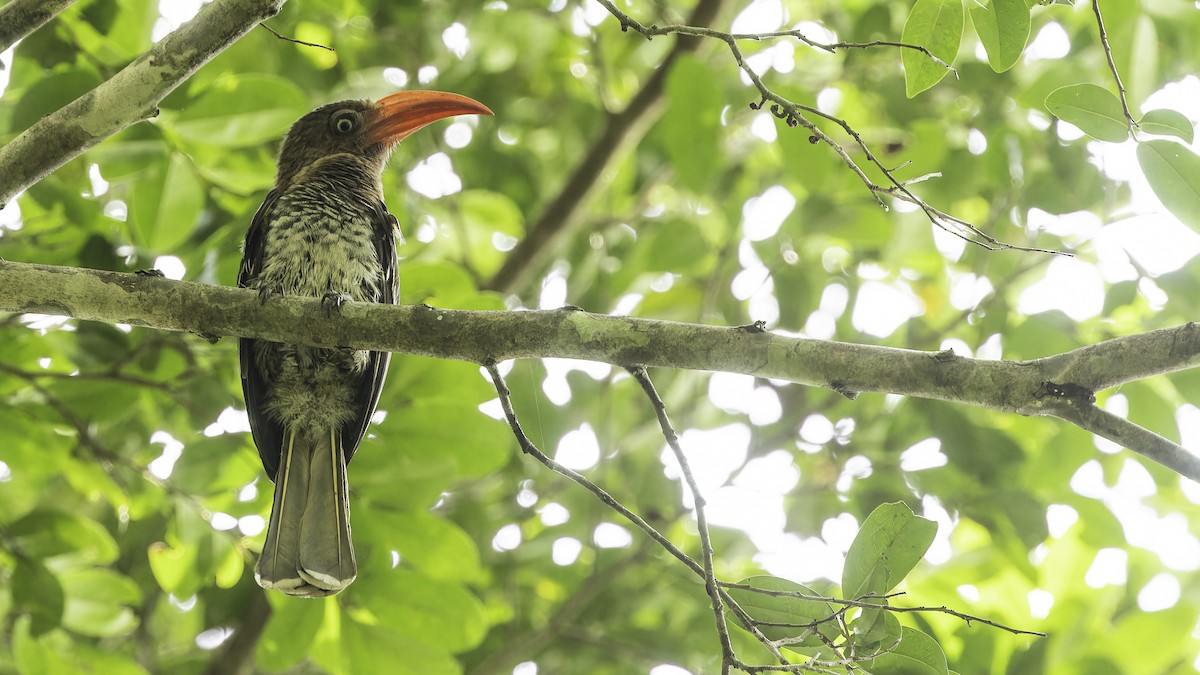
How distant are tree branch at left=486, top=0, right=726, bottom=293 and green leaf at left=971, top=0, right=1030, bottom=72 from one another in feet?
7.29

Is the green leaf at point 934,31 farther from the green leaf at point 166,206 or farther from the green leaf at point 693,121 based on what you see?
the green leaf at point 166,206

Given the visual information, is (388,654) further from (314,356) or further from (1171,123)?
(1171,123)

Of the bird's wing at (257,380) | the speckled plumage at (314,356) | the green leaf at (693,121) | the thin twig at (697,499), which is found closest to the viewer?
the thin twig at (697,499)

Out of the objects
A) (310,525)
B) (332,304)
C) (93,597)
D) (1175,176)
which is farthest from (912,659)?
(93,597)

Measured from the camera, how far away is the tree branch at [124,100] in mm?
1888

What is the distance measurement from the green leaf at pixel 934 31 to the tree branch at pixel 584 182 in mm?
2174

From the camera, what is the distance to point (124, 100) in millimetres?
1942

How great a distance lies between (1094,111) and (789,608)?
107 centimetres

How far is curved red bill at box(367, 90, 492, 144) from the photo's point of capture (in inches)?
138

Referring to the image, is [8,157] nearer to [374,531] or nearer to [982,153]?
[374,531]

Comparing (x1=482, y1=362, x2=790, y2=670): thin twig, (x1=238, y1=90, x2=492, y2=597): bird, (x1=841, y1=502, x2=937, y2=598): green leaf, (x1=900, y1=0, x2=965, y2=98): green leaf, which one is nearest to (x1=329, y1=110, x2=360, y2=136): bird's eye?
(x1=238, y1=90, x2=492, y2=597): bird

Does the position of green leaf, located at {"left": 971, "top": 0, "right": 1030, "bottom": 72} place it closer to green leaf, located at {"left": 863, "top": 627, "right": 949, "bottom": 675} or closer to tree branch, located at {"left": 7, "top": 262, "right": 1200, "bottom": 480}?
tree branch, located at {"left": 7, "top": 262, "right": 1200, "bottom": 480}

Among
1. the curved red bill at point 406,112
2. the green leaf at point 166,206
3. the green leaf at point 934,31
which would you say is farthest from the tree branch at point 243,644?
the green leaf at point 934,31

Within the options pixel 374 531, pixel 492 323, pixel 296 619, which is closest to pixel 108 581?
pixel 296 619
